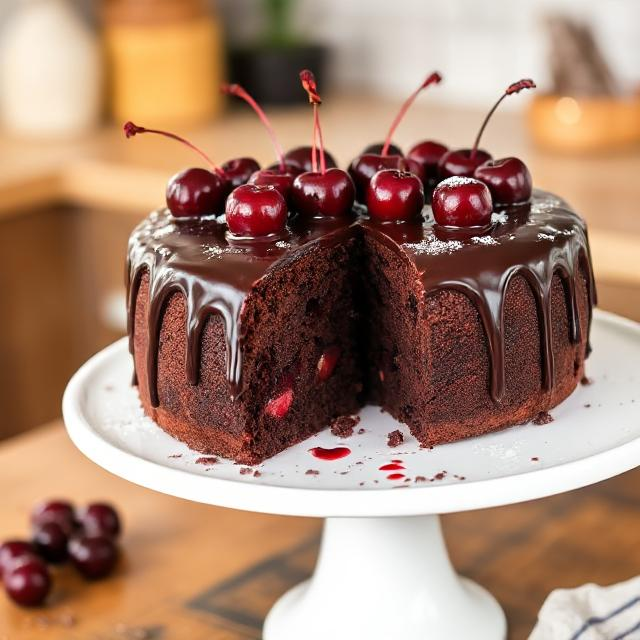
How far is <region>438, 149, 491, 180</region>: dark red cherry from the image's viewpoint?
1.40 m

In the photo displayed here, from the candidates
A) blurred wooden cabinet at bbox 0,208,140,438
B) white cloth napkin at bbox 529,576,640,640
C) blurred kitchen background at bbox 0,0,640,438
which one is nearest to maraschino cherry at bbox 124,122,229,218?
white cloth napkin at bbox 529,576,640,640

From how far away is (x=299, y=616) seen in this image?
1395mm

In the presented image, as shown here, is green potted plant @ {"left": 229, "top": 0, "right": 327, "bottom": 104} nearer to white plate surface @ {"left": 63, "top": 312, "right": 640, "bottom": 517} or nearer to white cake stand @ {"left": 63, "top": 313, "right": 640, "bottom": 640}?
white cake stand @ {"left": 63, "top": 313, "right": 640, "bottom": 640}

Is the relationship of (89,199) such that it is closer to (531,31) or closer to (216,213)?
(531,31)

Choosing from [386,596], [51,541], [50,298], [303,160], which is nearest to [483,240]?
[303,160]

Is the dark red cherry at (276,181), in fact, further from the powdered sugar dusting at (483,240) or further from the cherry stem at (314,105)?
the powdered sugar dusting at (483,240)

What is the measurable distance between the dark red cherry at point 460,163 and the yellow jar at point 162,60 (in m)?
1.78

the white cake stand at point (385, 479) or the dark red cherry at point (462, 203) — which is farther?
the dark red cherry at point (462, 203)

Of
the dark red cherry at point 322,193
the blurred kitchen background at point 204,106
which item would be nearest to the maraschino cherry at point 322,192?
the dark red cherry at point 322,193

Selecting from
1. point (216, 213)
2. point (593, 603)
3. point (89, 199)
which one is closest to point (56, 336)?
point (89, 199)

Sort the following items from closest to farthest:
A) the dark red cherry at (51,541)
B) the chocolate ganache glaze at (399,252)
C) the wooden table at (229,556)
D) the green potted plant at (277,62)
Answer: the chocolate ganache glaze at (399,252) → the wooden table at (229,556) → the dark red cherry at (51,541) → the green potted plant at (277,62)

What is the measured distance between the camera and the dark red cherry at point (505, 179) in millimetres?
1361

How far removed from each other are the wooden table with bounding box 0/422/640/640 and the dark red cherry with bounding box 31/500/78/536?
0.18 feet

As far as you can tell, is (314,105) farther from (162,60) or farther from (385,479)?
(162,60)
